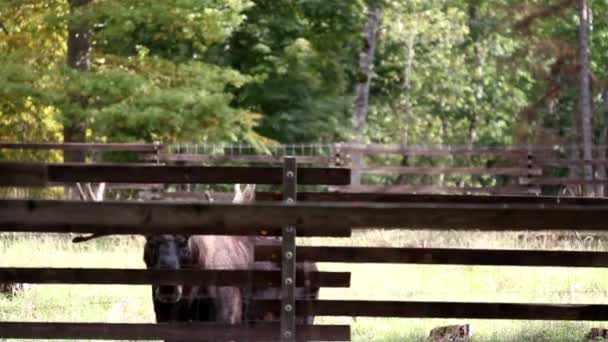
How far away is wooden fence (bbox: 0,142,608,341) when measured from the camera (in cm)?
663

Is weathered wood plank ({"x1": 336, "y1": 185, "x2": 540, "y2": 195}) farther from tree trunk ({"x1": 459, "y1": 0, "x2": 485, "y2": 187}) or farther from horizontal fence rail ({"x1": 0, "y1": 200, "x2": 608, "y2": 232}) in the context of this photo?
tree trunk ({"x1": 459, "y1": 0, "x2": 485, "y2": 187})

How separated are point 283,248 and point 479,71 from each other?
42.3m

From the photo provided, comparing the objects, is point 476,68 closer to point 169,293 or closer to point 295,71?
point 295,71

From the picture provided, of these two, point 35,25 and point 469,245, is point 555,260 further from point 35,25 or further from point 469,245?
point 35,25

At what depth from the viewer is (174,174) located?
7.72 m

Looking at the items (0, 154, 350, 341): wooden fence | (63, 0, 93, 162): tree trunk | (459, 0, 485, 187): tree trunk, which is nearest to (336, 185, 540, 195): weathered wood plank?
(63, 0, 93, 162): tree trunk

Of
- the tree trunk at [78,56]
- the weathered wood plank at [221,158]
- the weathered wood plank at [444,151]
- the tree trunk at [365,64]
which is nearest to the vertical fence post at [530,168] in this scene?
the weathered wood plank at [444,151]

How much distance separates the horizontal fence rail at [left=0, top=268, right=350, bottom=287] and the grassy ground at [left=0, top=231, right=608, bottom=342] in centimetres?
294

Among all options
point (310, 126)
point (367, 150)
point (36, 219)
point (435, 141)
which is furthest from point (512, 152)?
point (435, 141)

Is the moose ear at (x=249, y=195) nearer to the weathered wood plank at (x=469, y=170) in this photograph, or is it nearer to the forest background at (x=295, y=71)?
the forest background at (x=295, y=71)

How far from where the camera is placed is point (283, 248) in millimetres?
7000

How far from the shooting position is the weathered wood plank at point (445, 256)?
735 centimetres

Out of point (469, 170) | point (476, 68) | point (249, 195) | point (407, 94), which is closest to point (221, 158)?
point (469, 170)

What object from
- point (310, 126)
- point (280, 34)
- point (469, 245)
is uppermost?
point (280, 34)
